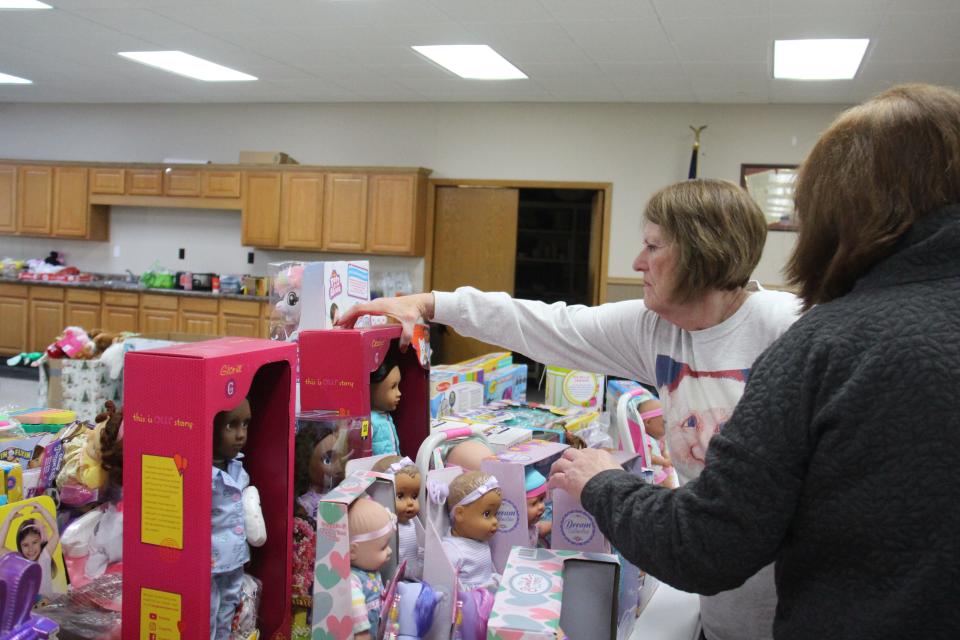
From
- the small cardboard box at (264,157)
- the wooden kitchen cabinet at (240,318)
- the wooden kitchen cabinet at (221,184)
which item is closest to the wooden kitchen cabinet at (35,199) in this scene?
the wooden kitchen cabinet at (221,184)

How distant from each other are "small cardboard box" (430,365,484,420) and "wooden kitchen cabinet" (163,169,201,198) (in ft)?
20.2

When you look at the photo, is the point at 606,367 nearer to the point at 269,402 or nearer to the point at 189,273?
the point at 269,402

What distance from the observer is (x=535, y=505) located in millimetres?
1486

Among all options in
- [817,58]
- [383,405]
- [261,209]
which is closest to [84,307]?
[261,209]

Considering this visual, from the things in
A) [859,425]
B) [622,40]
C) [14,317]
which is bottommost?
[14,317]

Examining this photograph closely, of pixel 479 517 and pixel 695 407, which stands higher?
pixel 695 407

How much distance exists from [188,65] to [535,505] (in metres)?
6.39

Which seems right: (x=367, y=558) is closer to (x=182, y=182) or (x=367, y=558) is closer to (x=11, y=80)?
(x=182, y=182)

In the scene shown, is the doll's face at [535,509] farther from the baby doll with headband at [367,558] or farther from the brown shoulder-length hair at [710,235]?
the brown shoulder-length hair at [710,235]

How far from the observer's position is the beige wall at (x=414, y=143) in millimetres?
7141

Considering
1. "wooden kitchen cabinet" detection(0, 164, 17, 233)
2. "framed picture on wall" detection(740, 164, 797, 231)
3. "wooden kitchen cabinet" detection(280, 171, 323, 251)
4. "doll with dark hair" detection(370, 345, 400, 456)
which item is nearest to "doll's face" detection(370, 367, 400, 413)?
"doll with dark hair" detection(370, 345, 400, 456)

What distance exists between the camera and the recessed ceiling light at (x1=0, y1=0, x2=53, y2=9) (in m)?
4.99

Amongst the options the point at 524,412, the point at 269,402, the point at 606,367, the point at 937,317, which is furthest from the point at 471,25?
the point at 937,317

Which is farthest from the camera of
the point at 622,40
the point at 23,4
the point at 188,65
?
the point at 188,65
